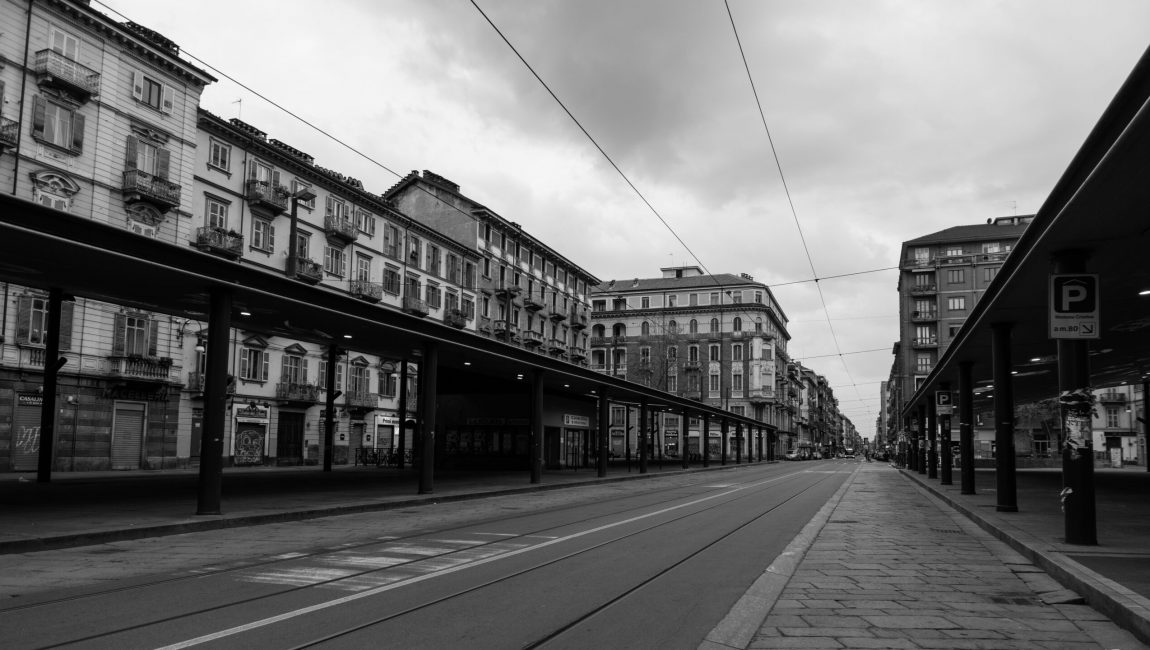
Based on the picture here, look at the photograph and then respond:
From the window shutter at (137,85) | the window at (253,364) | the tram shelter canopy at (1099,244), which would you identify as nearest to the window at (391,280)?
the window at (253,364)

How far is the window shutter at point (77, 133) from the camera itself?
33.9 meters

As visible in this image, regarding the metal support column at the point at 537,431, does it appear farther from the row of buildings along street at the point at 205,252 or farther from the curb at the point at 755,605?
the curb at the point at 755,605

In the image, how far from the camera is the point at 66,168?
110ft

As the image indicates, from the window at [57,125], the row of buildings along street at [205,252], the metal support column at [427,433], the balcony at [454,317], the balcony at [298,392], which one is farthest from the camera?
the balcony at [454,317]

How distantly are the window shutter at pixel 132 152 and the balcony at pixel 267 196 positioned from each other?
7.03m

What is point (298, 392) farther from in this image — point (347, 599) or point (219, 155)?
point (347, 599)

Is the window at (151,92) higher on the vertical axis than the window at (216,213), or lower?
higher

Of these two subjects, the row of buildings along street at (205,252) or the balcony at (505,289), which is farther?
the balcony at (505,289)

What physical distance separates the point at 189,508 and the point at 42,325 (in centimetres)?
2239

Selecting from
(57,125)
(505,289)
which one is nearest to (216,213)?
(57,125)

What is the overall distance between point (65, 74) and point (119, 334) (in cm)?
1123

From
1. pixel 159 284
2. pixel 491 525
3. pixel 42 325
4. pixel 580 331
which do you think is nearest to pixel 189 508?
pixel 159 284

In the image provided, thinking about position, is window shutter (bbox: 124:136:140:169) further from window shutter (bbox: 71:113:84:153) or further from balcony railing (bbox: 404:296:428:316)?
balcony railing (bbox: 404:296:428:316)

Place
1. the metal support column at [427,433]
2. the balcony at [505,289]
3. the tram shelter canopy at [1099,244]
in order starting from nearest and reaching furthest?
the tram shelter canopy at [1099,244], the metal support column at [427,433], the balcony at [505,289]
